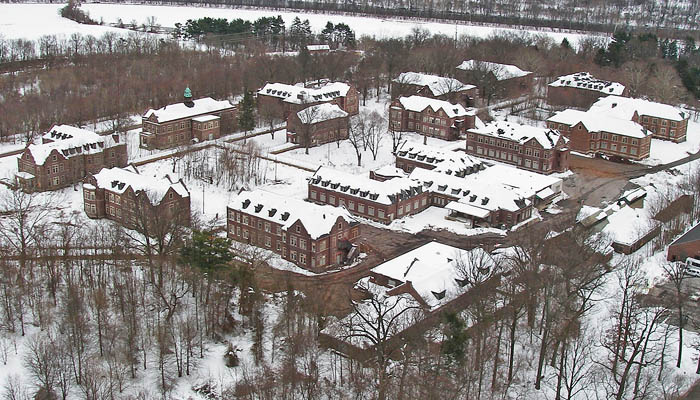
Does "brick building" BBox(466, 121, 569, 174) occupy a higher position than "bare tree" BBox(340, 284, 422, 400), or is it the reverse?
"brick building" BBox(466, 121, 569, 174)

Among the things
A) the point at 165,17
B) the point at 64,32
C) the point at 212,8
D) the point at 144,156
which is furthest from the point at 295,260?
the point at 212,8

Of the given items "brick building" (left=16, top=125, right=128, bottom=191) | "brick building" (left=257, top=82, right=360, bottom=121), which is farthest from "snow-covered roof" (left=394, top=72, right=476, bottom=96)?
"brick building" (left=16, top=125, right=128, bottom=191)

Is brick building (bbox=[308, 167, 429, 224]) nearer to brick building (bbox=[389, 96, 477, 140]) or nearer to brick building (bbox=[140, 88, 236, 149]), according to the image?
brick building (bbox=[140, 88, 236, 149])

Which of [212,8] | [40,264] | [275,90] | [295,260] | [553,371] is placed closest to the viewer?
[553,371]

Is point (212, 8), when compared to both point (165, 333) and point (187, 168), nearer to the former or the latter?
point (187, 168)

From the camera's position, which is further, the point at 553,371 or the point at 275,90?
the point at 275,90

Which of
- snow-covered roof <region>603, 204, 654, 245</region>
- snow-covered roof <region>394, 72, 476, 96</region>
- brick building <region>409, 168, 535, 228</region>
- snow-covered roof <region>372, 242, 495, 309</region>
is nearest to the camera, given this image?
snow-covered roof <region>372, 242, 495, 309</region>

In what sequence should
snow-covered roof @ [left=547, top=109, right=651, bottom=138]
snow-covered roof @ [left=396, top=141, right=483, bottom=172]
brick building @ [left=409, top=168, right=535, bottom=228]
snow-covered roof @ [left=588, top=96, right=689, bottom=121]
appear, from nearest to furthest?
brick building @ [left=409, top=168, right=535, bottom=228], snow-covered roof @ [left=396, top=141, right=483, bottom=172], snow-covered roof @ [left=547, top=109, right=651, bottom=138], snow-covered roof @ [left=588, top=96, right=689, bottom=121]

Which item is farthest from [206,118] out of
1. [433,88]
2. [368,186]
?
[433,88]

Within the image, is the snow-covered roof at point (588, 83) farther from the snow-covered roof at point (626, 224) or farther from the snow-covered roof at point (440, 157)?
the snow-covered roof at point (626, 224)
